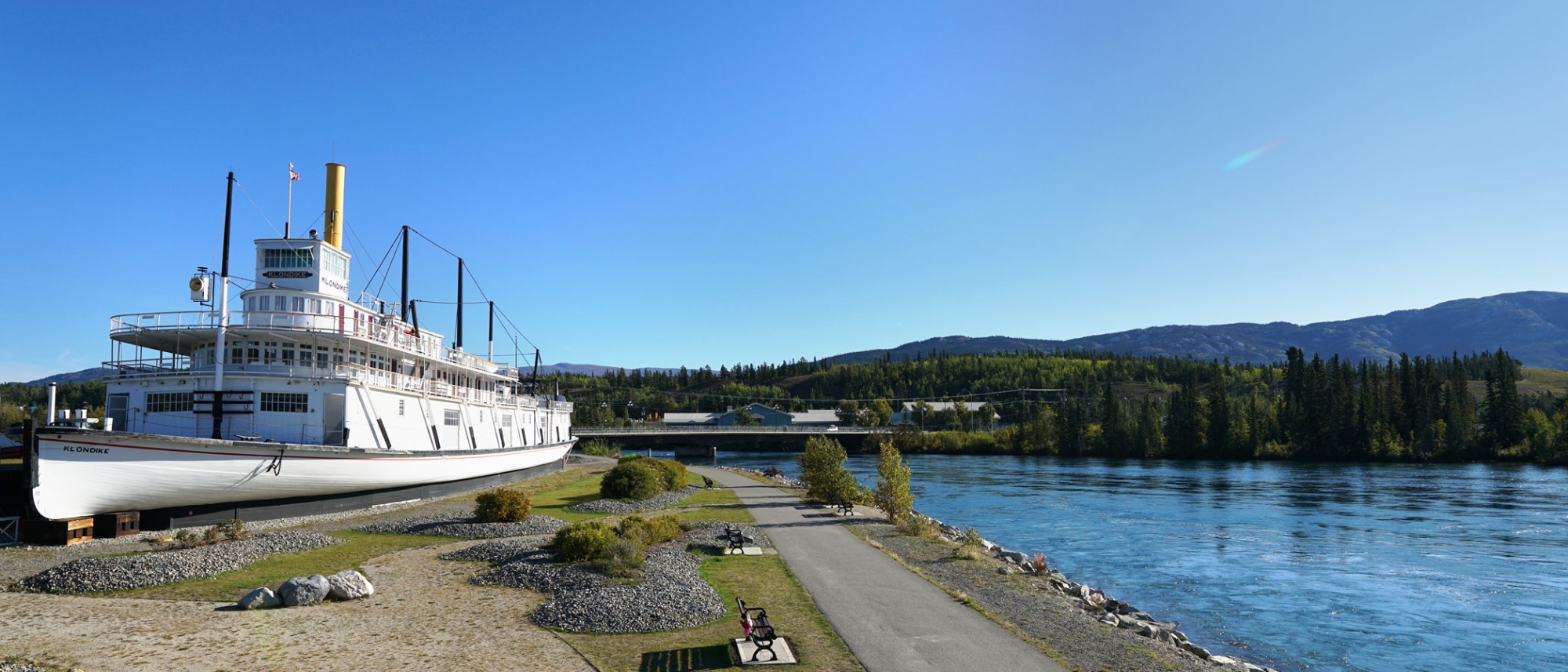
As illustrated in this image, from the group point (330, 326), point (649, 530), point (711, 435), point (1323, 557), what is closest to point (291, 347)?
point (330, 326)

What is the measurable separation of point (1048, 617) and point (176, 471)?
25.9 metres

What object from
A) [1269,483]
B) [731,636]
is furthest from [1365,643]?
[1269,483]

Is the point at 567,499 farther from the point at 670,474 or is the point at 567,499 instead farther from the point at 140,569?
the point at 140,569

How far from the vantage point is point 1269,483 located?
62.2 m

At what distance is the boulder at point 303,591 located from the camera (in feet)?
50.8

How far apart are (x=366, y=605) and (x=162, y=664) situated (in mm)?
4124

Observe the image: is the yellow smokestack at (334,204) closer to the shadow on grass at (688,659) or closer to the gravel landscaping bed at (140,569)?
the gravel landscaping bed at (140,569)

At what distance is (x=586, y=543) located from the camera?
64.7 feet

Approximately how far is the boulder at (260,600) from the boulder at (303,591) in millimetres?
144

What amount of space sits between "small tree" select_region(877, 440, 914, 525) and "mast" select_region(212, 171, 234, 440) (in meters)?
24.6

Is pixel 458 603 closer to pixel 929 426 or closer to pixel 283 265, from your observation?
pixel 283 265

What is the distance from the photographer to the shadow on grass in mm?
11945

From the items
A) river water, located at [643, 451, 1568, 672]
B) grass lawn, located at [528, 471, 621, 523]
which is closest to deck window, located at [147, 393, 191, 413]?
grass lawn, located at [528, 471, 621, 523]

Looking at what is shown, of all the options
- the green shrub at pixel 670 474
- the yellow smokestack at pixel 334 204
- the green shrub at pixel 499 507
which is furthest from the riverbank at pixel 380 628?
the yellow smokestack at pixel 334 204
